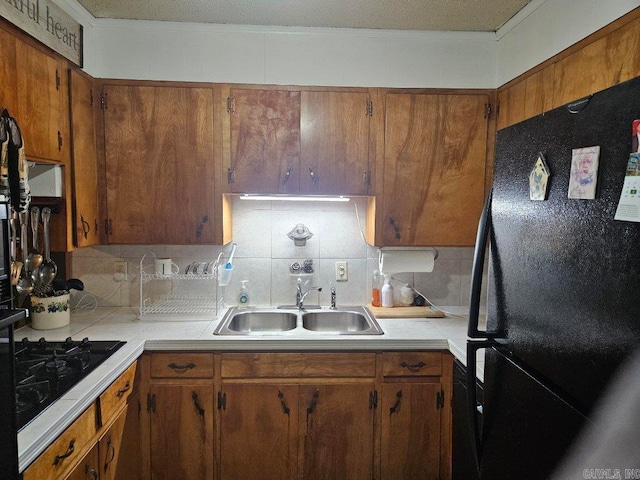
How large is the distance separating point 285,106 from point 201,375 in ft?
4.45

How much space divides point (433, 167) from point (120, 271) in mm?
1822

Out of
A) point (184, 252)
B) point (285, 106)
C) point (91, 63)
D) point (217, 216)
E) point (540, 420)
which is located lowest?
point (540, 420)

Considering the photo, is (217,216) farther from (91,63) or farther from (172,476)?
(172,476)

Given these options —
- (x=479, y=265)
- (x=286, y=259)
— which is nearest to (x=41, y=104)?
(x=286, y=259)

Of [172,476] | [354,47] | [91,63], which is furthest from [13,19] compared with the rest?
[172,476]

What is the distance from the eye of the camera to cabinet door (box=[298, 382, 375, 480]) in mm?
1955

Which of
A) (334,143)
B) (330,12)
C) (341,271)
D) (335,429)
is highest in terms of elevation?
(330,12)

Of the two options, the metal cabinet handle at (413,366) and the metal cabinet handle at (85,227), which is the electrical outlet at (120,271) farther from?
the metal cabinet handle at (413,366)

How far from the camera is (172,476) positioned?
75.8 inches

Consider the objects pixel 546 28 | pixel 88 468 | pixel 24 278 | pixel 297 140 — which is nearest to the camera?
pixel 88 468

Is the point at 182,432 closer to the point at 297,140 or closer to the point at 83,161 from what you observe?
the point at 83,161

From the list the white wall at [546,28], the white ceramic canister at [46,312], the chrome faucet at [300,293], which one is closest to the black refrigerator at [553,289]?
the white wall at [546,28]

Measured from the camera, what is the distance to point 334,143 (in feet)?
7.04

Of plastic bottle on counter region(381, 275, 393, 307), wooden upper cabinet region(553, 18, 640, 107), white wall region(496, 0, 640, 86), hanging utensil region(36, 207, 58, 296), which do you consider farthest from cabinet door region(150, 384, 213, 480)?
white wall region(496, 0, 640, 86)
